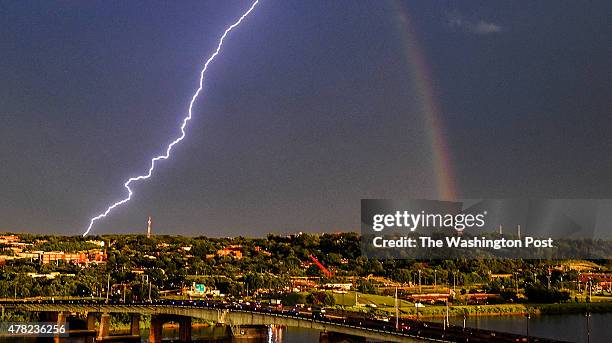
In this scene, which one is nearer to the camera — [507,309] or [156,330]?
[156,330]

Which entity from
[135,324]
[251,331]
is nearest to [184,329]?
[251,331]

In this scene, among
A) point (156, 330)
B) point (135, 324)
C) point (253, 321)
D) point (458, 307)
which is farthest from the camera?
point (458, 307)

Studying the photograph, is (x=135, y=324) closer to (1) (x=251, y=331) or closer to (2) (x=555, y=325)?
(1) (x=251, y=331)

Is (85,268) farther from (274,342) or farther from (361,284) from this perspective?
(274,342)

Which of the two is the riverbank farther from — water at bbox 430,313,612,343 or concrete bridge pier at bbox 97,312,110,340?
concrete bridge pier at bbox 97,312,110,340

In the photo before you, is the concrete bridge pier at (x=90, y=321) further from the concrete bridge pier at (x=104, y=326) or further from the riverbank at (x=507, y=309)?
the riverbank at (x=507, y=309)

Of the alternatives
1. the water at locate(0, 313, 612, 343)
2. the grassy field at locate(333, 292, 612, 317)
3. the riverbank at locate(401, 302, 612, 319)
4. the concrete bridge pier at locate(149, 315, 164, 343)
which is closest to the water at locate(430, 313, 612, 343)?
the water at locate(0, 313, 612, 343)

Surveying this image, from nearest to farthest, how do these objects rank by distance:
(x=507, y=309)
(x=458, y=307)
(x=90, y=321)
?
(x=90, y=321), (x=458, y=307), (x=507, y=309)

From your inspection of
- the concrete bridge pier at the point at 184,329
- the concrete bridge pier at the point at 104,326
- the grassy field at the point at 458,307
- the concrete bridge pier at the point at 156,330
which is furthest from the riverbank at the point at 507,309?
the concrete bridge pier at the point at 104,326
